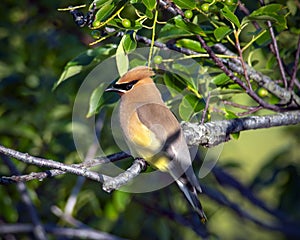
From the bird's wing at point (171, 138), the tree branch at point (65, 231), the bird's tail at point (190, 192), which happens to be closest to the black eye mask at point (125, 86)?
the bird's wing at point (171, 138)

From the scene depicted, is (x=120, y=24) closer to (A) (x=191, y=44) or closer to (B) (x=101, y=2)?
(B) (x=101, y=2)

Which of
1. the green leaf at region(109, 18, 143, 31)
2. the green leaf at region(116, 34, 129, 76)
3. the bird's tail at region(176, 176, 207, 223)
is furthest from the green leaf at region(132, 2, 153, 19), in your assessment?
the bird's tail at region(176, 176, 207, 223)

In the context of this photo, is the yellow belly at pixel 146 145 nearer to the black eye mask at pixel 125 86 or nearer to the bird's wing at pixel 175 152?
the bird's wing at pixel 175 152

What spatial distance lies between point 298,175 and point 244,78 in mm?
1907

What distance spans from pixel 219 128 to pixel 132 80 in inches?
23.8

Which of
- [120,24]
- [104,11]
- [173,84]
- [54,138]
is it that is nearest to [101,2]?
[104,11]

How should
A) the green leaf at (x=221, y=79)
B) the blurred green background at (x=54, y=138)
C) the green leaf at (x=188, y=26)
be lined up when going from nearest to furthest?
the green leaf at (x=188, y=26)
the green leaf at (x=221, y=79)
the blurred green background at (x=54, y=138)

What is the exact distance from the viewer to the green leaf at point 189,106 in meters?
3.06

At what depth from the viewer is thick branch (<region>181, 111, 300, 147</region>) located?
2910mm

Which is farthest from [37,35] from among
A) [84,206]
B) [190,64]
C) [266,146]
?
[266,146]

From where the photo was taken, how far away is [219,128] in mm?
2934

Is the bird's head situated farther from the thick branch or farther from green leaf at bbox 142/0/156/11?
green leaf at bbox 142/0/156/11

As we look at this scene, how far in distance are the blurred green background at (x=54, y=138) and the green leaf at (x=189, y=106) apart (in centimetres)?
121

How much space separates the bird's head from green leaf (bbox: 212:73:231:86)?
0.98 feet
